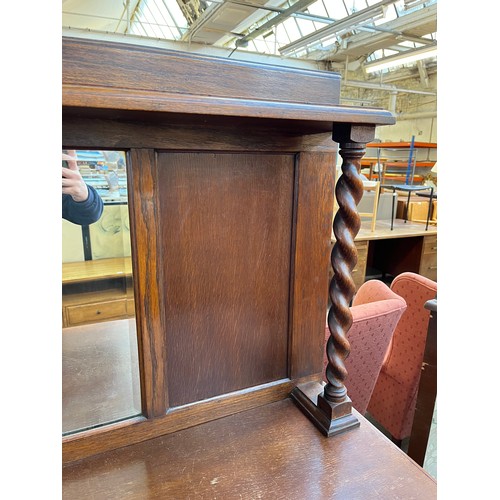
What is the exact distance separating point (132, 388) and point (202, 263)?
8.2 inches

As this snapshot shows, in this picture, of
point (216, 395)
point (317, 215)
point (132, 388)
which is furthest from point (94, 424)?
point (317, 215)

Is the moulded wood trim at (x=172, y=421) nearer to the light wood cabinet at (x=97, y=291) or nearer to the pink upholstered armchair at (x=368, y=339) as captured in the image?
the light wood cabinet at (x=97, y=291)

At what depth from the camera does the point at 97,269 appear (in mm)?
523

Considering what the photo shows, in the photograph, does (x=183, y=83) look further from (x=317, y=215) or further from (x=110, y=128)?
(x=317, y=215)

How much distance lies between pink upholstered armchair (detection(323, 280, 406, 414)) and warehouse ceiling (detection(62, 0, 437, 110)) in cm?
362

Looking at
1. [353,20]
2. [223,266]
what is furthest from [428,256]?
[223,266]

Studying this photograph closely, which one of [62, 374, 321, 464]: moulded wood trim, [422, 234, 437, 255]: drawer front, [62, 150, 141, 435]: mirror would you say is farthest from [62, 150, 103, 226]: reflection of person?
[422, 234, 437, 255]: drawer front

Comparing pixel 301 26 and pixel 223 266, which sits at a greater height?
pixel 301 26

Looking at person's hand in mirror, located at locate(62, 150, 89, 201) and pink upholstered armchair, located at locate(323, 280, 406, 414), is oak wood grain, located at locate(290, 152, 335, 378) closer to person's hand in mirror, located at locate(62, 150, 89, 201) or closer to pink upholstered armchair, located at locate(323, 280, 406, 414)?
person's hand in mirror, located at locate(62, 150, 89, 201)

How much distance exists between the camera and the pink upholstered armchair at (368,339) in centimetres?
128

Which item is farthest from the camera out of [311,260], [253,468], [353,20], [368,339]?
[353,20]

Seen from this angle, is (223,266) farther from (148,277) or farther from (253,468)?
(253,468)

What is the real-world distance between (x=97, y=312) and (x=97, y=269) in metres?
0.08

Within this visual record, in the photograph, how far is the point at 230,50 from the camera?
→ 6.24 meters
